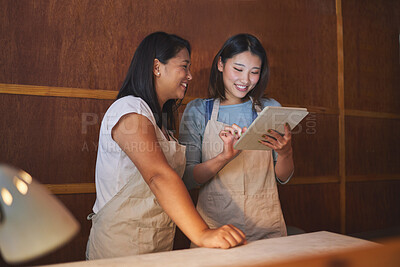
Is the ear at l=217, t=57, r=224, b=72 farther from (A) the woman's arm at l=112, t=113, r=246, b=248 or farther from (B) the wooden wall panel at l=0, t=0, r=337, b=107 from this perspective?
(A) the woman's arm at l=112, t=113, r=246, b=248

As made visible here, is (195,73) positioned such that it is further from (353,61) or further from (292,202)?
(353,61)

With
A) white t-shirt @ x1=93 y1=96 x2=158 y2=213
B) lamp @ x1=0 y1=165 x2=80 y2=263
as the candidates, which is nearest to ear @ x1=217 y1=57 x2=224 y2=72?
white t-shirt @ x1=93 y1=96 x2=158 y2=213

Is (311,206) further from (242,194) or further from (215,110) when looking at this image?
(215,110)

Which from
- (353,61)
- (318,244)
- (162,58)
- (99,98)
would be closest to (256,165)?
(162,58)

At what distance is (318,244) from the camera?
843 millimetres

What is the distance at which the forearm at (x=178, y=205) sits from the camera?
0.88 metres

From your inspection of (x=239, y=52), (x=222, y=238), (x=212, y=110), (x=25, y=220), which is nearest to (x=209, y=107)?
(x=212, y=110)

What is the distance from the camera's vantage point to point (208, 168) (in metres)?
1.52

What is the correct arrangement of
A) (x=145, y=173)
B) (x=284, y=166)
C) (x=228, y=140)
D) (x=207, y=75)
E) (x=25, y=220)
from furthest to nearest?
1. (x=207, y=75)
2. (x=284, y=166)
3. (x=228, y=140)
4. (x=145, y=173)
5. (x=25, y=220)

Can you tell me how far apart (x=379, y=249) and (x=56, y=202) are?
43 cm

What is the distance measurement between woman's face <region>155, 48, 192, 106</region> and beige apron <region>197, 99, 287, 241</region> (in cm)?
32

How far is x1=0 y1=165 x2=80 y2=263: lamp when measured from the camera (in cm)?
45

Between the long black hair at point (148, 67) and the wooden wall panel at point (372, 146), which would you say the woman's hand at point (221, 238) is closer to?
the long black hair at point (148, 67)

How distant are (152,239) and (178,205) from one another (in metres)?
0.32
